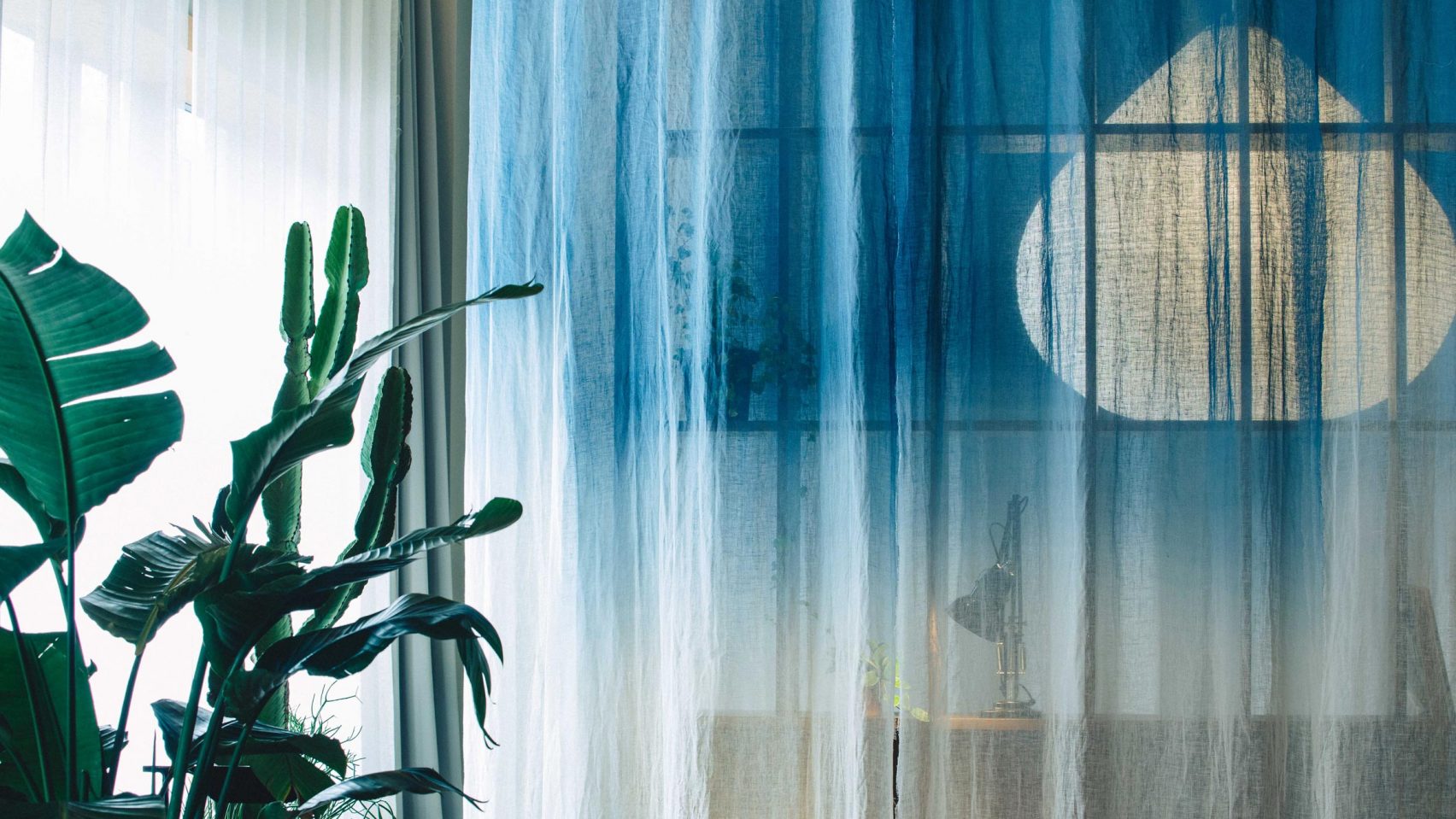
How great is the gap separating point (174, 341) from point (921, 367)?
119 centimetres

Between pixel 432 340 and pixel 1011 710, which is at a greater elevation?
pixel 432 340

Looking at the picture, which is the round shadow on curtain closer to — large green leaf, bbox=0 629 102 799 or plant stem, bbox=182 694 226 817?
plant stem, bbox=182 694 226 817

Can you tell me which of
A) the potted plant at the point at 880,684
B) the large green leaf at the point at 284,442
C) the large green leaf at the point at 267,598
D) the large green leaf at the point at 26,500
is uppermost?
the large green leaf at the point at 284,442

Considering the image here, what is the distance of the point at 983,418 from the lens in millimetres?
1725

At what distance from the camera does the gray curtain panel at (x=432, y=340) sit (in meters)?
1.78

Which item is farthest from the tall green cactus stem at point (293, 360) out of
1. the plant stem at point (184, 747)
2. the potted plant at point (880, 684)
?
the potted plant at point (880, 684)

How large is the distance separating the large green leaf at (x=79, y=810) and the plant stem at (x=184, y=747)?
7cm

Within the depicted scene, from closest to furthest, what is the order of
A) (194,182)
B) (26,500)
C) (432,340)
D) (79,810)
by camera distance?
1. (79,810)
2. (26,500)
3. (194,182)
4. (432,340)

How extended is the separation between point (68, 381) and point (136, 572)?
0.19 metres

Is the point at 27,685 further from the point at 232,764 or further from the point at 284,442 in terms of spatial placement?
the point at 284,442

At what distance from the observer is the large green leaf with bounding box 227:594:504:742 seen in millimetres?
905

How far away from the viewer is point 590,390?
5.70 ft

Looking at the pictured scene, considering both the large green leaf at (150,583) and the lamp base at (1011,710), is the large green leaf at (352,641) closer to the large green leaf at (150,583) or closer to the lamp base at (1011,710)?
the large green leaf at (150,583)

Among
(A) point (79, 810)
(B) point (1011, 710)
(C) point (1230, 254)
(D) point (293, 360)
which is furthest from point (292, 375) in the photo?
(C) point (1230, 254)
